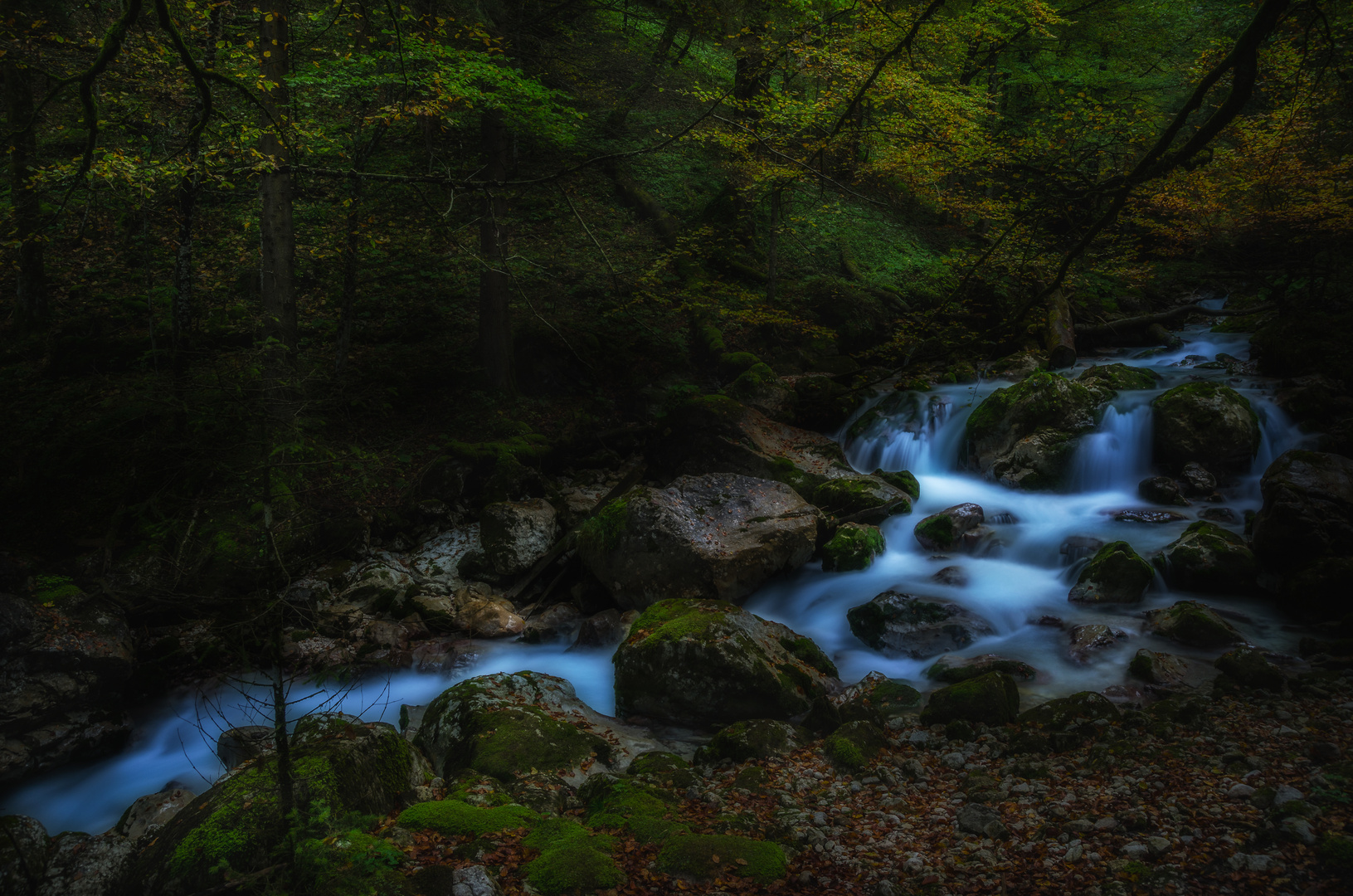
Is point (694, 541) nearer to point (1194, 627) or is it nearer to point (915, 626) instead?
point (915, 626)

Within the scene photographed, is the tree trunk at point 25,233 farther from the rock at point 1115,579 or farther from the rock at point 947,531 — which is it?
the rock at point 1115,579

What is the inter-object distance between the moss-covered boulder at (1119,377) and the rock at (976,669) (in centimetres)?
763

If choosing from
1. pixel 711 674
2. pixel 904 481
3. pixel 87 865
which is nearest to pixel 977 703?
pixel 711 674

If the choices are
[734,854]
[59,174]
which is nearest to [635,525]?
[734,854]

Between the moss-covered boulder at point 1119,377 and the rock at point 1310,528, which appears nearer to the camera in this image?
the rock at point 1310,528

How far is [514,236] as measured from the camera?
14844 millimetres

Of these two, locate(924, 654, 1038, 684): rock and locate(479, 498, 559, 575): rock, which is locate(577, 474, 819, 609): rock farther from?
locate(924, 654, 1038, 684): rock

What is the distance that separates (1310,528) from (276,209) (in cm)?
1184

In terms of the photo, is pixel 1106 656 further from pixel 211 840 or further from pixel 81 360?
pixel 81 360

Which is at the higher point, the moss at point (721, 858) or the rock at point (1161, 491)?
the rock at point (1161, 491)

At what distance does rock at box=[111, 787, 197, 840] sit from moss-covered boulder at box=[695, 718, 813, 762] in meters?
4.04

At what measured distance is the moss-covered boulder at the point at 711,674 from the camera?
20.4ft

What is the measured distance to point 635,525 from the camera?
28.0 ft

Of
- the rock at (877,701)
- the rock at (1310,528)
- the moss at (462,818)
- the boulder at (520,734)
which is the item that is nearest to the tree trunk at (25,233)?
the boulder at (520,734)
